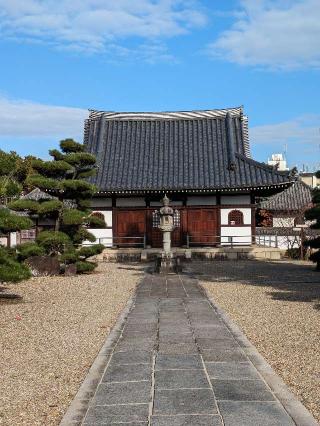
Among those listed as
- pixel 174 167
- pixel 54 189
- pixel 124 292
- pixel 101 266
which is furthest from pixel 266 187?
pixel 124 292

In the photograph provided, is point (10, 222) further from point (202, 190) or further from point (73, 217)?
point (202, 190)

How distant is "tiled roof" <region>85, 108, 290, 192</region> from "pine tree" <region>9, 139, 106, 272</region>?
6.76 metres

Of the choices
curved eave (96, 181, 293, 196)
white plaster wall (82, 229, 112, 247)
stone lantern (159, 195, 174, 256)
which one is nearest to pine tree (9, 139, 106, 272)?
stone lantern (159, 195, 174, 256)

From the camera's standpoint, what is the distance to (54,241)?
55.7 feet

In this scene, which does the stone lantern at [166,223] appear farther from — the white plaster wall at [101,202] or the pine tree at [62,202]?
the white plaster wall at [101,202]

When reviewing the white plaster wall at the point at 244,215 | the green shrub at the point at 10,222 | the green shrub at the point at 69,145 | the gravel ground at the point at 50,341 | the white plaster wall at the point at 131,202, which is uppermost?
the green shrub at the point at 69,145

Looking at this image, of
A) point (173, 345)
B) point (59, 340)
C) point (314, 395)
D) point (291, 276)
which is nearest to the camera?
point (314, 395)

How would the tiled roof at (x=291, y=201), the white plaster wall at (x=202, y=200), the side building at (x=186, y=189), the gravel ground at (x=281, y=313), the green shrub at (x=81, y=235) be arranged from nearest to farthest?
the gravel ground at (x=281, y=313) < the green shrub at (x=81, y=235) < the side building at (x=186, y=189) < the white plaster wall at (x=202, y=200) < the tiled roof at (x=291, y=201)

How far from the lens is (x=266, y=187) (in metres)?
24.5

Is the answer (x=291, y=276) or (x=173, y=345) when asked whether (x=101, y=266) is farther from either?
(x=173, y=345)

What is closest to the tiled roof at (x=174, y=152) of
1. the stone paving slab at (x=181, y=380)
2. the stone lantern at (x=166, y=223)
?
the stone lantern at (x=166, y=223)

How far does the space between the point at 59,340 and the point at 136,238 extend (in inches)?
712

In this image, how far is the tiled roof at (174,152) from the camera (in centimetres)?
2540

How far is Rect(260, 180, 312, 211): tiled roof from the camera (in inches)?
1581
